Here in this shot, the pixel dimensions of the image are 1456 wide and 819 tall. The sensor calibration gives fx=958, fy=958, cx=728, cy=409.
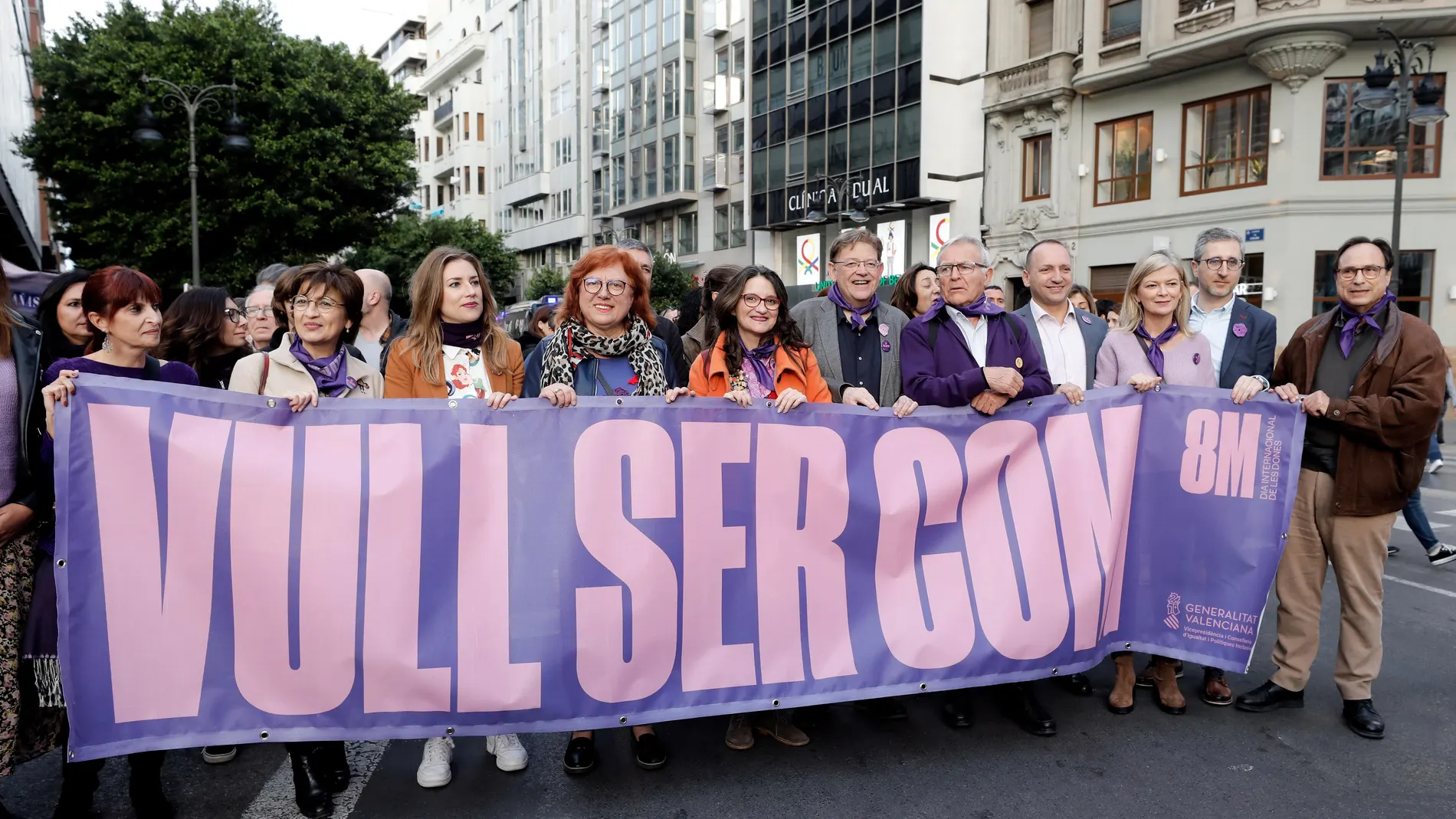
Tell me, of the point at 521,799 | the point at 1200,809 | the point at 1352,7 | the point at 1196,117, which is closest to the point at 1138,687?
the point at 1200,809

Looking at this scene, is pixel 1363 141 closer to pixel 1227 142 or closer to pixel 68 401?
pixel 1227 142

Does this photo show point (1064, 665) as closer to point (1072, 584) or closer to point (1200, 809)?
point (1072, 584)

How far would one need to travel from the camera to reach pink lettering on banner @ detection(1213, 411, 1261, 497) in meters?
4.28

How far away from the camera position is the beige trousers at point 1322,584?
165 inches

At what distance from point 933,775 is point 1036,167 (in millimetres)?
25091

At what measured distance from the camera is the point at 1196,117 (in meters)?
22.0

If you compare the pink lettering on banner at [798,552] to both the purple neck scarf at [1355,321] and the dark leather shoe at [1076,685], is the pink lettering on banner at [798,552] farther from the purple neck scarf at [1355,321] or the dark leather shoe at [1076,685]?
the purple neck scarf at [1355,321]

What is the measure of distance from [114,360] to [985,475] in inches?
132

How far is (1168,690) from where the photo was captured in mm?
4398

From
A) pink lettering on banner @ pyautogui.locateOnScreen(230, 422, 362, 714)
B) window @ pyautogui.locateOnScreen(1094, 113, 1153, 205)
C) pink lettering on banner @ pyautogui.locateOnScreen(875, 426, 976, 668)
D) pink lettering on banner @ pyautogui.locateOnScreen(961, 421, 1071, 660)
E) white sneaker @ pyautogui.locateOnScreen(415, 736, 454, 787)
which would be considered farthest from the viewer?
window @ pyautogui.locateOnScreen(1094, 113, 1153, 205)

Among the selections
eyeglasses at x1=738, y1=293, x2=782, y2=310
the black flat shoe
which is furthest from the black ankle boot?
eyeglasses at x1=738, y1=293, x2=782, y2=310

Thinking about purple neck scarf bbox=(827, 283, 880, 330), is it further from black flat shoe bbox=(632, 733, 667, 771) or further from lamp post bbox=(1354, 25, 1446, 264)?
lamp post bbox=(1354, 25, 1446, 264)

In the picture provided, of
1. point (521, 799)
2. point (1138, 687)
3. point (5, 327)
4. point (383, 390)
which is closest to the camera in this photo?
point (5, 327)

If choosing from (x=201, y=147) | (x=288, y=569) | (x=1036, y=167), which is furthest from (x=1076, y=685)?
(x=201, y=147)
